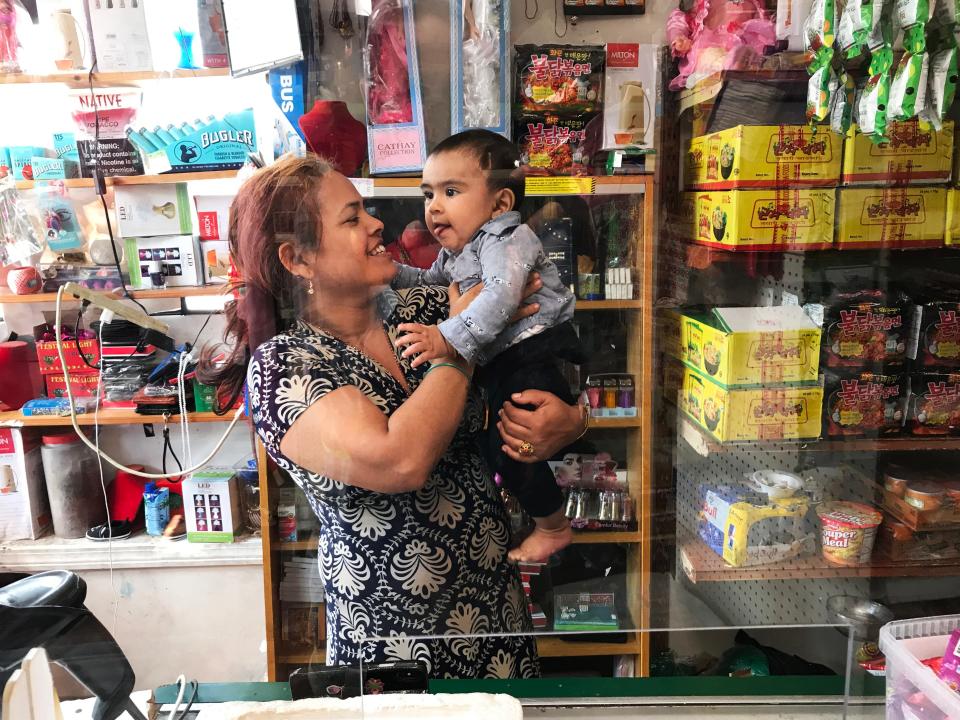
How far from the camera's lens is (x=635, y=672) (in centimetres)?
89

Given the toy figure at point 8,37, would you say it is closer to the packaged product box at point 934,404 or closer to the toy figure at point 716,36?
the toy figure at point 716,36

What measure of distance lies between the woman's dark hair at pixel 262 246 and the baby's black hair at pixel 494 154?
0.47 ft

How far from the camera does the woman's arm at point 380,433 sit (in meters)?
0.70

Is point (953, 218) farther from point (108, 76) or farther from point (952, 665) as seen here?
point (108, 76)

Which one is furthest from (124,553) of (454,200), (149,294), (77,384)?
(454,200)

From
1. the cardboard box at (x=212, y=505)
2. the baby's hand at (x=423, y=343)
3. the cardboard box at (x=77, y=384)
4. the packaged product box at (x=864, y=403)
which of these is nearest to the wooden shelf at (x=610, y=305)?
the baby's hand at (x=423, y=343)

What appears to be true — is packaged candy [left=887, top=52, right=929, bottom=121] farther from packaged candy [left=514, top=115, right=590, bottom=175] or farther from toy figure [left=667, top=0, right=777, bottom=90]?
packaged candy [left=514, top=115, right=590, bottom=175]

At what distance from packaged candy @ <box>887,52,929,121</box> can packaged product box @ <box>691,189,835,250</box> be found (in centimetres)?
11

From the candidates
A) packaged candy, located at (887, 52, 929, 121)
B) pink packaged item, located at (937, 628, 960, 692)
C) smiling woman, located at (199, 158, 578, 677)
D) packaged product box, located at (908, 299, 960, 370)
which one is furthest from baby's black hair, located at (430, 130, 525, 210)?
pink packaged item, located at (937, 628, 960, 692)

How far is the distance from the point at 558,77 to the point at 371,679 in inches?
29.3

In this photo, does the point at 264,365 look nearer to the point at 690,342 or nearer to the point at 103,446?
the point at 103,446

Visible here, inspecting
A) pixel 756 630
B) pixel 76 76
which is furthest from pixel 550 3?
pixel 756 630

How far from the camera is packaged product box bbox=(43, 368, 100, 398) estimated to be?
2.52 feet

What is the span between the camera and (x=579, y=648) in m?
0.87
